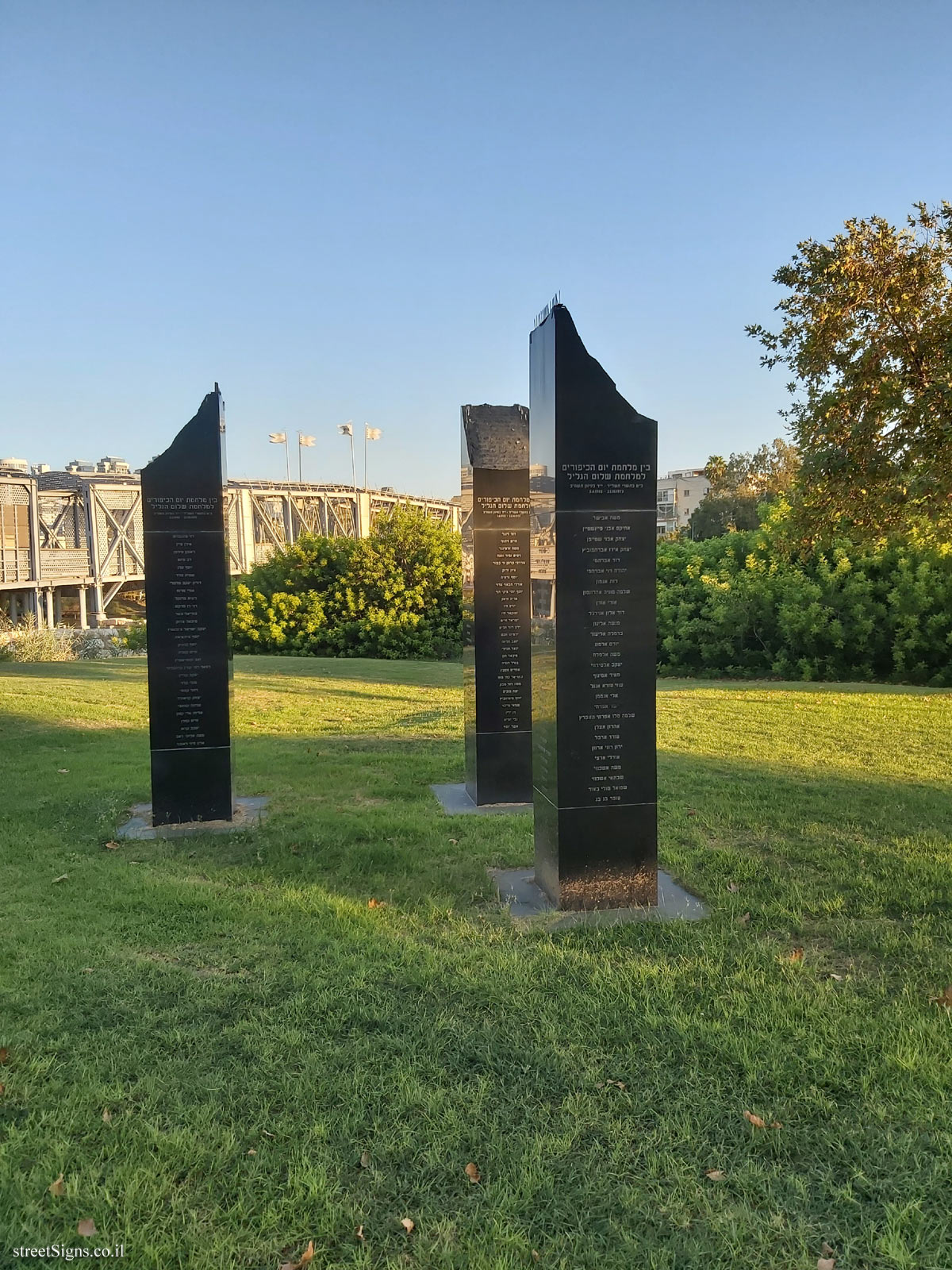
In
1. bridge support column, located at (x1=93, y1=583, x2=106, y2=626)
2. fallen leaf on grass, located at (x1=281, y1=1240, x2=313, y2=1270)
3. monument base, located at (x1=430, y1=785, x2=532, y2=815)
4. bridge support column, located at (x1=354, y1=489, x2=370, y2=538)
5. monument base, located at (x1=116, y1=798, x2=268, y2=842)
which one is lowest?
monument base, located at (x1=430, y1=785, x2=532, y2=815)

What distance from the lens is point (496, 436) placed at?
8242mm

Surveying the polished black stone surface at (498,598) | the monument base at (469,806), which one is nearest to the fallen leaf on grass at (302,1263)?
the monument base at (469,806)

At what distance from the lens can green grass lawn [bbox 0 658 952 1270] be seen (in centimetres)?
270

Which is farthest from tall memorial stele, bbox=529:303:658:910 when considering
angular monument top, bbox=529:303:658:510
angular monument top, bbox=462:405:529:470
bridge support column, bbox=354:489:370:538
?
bridge support column, bbox=354:489:370:538

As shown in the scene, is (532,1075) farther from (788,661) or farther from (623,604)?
(788,661)

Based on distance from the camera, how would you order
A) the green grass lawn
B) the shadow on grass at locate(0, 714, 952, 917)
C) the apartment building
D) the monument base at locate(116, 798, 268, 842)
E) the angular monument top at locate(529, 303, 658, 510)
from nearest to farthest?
the green grass lawn, the angular monument top at locate(529, 303, 658, 510), the shadow on grass at locate(0, 714, 952, 917), the monument base at locate(116, 798, 268, 842), the apartment building

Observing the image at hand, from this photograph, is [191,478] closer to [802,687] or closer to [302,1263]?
[302,1263]

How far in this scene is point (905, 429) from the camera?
7.79 metres

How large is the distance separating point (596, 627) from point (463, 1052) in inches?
97.5

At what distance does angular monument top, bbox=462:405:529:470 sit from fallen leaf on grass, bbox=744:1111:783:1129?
6.00 metres

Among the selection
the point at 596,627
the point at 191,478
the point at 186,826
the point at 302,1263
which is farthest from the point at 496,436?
the point at 302,1263

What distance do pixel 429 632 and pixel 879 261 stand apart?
56.3 feet

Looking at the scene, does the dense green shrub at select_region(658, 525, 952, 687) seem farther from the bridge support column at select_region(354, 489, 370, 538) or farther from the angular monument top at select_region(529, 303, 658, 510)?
the bridge support column at select_region(354, 489, 370, 538)

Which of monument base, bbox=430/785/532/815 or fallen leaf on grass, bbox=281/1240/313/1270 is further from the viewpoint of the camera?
monument base, bbox=430/785/532/815
